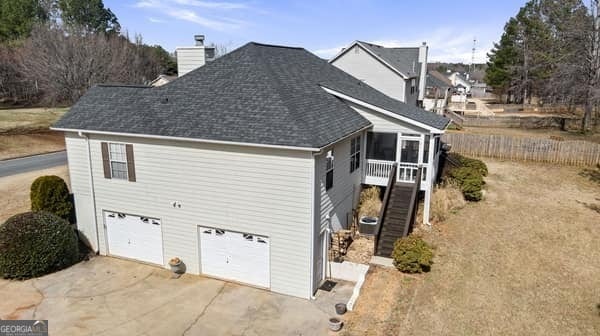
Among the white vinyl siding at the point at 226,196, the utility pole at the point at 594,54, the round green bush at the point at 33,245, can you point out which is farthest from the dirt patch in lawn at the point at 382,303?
the utility pole at the point at 594,54

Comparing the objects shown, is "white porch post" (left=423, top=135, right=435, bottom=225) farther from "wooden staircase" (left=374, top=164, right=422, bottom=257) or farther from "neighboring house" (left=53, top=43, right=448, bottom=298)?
"wooden staircase" (left=374, top=164, right=422, bottom=257)

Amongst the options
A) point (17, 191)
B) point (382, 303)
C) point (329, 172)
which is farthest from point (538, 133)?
point (17, 191)

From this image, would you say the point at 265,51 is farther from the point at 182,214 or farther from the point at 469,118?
the point at 469,118

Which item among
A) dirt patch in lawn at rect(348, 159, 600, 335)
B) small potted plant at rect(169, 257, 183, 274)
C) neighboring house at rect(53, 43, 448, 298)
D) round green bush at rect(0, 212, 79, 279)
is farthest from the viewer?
small potted plant at rect(169, 257, 183, 274)

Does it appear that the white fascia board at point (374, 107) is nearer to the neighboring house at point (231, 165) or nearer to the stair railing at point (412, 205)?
the neighboring house at point (231, 165)

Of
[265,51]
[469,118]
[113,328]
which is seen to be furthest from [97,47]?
[469,118]

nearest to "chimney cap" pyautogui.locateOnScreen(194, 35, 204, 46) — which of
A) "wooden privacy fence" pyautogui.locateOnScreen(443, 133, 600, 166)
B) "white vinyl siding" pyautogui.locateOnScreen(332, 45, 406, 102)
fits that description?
"white vinyl siding" pyautogui.locateOnScreen(332, 45, 406, 102)

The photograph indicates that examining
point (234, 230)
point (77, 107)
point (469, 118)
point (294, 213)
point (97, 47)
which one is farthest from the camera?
point (469, 118)
